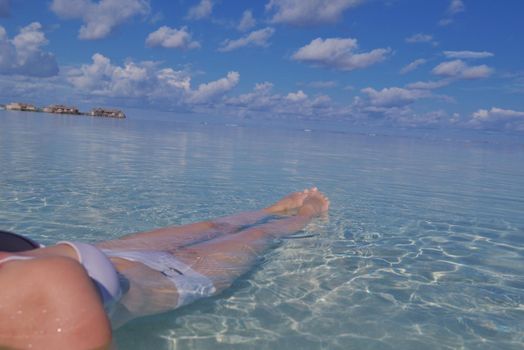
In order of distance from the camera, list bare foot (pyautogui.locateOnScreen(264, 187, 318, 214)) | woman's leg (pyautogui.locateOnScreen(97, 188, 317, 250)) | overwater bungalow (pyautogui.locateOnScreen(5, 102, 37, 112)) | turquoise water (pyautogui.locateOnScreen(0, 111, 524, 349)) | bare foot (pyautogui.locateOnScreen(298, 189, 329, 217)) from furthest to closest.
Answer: overwater bungalow (pyautogui.locateOnScreen(5, 102, 37, 112)), bare foot (pyautogui.locateOnScreen(298, 189, 329, 217)), bare foot (pyautogui.locateOnScreen(264, 187, 318, 214)), woman's leg (pyautogui.locateOnScreen(97, 188, 317, 250)), turquoise water (pyautogui.locateOnScreen(0, 111, 524, 349))

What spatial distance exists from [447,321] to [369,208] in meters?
4.42

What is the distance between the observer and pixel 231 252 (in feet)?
13.9

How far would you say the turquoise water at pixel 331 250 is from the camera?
3.21 meters

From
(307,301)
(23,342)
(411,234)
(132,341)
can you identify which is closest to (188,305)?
(132,341)

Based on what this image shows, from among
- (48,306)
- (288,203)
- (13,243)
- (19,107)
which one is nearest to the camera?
(48,306)

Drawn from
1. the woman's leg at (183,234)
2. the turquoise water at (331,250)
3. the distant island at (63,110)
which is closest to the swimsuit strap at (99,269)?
the turquoise water at (331,250)

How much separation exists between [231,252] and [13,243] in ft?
7.41

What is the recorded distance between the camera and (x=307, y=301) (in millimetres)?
3705

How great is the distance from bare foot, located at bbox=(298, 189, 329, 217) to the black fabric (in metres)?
4.72

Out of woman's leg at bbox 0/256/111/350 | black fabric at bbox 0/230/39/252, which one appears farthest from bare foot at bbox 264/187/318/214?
woman's leg at bbox 0/256/111/350

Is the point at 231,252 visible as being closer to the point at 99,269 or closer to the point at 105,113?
the point at 99,269

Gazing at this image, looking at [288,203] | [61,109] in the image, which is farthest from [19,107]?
[288,203]

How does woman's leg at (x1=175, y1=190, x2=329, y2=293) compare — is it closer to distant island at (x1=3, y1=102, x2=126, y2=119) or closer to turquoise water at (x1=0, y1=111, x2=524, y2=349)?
turquoise water at (x1=0, y1=111, x2=524, y2=349)

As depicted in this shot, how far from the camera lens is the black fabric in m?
2.15
